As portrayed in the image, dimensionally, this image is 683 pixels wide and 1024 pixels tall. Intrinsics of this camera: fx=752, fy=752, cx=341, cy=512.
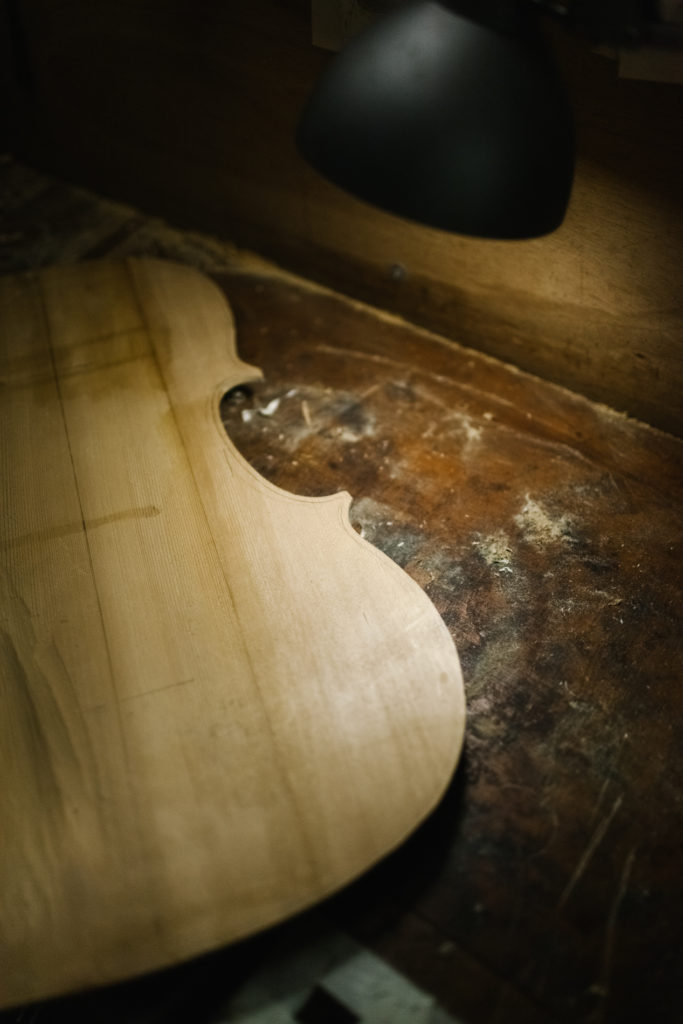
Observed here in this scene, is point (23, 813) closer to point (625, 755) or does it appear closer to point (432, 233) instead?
point (625, 755)

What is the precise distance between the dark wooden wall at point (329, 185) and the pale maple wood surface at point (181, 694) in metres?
0.97

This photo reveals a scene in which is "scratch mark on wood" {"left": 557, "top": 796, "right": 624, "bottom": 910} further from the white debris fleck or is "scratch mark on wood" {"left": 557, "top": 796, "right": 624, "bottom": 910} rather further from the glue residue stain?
the white debris fleck

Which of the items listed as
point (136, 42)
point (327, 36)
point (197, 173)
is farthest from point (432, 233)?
point (136, 42)

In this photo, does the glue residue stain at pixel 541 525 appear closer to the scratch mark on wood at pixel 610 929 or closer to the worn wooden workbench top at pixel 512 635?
the worn wooden workbench top at pixel 512 635

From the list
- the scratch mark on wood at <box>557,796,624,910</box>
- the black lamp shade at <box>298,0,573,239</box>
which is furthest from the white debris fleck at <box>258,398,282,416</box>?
the scratch mark on wood at <box>557,796,624,910</box>

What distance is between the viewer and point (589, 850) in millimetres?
1563

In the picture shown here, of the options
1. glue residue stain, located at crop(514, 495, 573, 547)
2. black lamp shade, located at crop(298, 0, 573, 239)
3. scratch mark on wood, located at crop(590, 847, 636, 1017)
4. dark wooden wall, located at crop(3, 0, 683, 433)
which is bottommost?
scratch mark on wood, located at crop(590, 847, 636, 1017)

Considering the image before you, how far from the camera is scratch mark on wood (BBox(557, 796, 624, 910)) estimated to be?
151 centimetres

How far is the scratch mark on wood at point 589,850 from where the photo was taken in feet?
4.97

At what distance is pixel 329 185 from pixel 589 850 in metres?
2.23

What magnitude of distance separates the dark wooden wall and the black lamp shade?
920 millimetres

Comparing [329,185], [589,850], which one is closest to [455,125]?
[589,850]


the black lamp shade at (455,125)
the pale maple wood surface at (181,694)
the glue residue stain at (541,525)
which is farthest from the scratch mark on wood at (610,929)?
the black lamp shade at (455,125)

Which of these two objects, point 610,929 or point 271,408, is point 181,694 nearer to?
point 610,929
